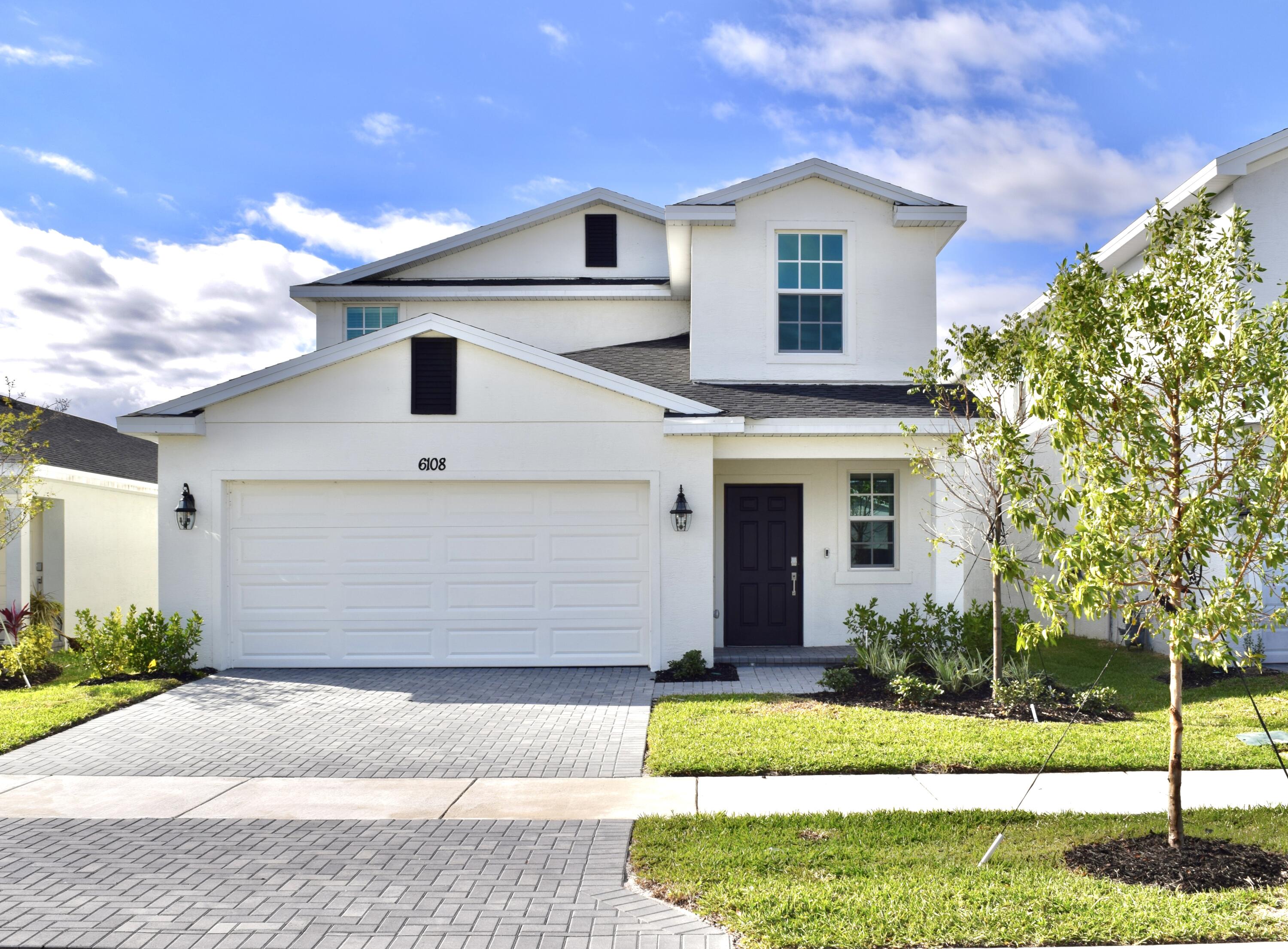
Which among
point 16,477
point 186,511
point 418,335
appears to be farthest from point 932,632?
point 16,477

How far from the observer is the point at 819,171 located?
13.4 metres

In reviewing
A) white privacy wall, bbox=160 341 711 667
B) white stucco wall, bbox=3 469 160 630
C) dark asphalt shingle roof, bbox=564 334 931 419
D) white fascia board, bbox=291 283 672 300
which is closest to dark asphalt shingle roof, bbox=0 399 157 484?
white stucco wall, bbox=3 469 160 630

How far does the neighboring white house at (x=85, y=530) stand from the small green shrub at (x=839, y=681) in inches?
471

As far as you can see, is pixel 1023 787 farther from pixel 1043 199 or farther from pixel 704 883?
pixel 1043 199

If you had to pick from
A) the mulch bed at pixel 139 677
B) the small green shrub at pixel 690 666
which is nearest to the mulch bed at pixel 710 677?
the small green shrub at pixel 690 666

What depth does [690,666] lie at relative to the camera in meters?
11.2

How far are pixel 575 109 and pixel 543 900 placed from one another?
1057 cm

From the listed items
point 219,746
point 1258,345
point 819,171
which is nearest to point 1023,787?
point 1258,345

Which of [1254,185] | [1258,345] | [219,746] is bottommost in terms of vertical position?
[219,746]

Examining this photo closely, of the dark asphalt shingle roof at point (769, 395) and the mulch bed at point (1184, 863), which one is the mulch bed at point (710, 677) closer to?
the dark asphalt shingle roof at point (769, 395)

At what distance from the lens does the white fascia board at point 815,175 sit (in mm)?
13344

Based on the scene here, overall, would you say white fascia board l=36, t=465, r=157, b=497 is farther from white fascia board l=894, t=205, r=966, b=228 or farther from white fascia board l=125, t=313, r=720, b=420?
white fascia board l=894, t=205, r=966, b=228

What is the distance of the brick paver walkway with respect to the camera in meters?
4.35

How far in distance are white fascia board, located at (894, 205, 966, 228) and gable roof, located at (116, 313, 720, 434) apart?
4605 mm
